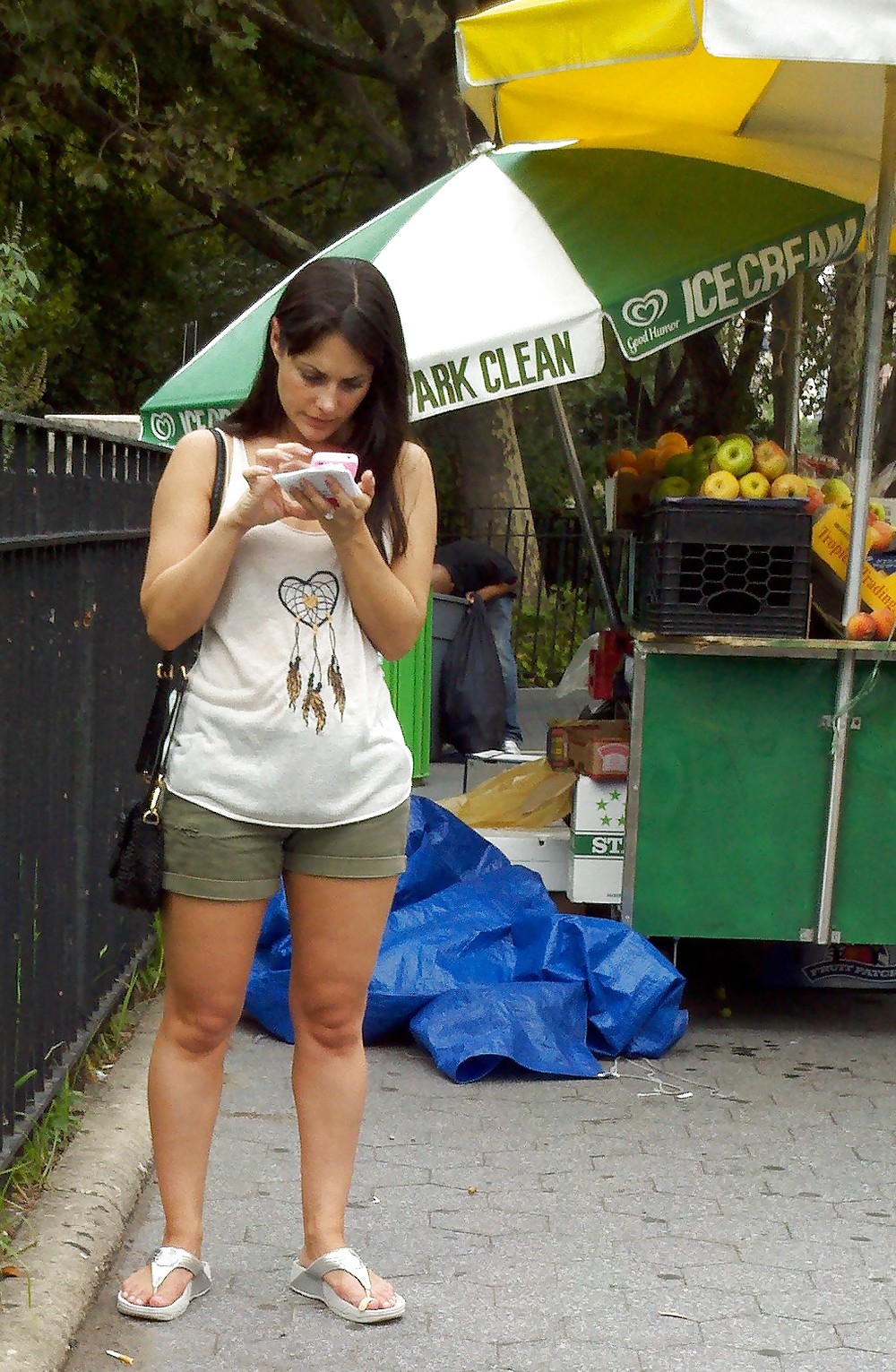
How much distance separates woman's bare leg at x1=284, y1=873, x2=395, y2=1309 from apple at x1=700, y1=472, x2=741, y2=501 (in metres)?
2.42

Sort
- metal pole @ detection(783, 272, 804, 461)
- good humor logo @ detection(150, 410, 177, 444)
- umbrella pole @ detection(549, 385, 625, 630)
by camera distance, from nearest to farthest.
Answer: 1. good humor logo @ detection(150, 410, 177, 444)
2. umbrella pole @ detection(549, 385, 625, 630)
3. metal pole @ detection(783, 272, 804, 461)

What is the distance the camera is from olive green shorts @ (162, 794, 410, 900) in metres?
3.00

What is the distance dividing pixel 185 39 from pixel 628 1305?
14.4 meters

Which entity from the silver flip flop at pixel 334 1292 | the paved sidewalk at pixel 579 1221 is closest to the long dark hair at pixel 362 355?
the silver flip flop at pixel 334 1292

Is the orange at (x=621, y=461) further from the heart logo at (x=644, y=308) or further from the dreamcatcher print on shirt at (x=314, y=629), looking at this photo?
the dreamcatcher print on shirt at (x=314, y=629)

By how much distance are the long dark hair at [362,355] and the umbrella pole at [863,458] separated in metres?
2.33

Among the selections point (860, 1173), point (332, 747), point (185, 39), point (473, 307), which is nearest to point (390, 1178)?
point (860, 1173)

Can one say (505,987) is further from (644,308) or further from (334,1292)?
(644,308)

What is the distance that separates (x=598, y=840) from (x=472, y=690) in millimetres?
4923

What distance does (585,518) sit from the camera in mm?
6555

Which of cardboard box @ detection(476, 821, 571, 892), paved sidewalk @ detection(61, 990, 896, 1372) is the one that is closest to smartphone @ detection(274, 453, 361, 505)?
paved sidewalk @ detection(61, 990, 896, 1372)

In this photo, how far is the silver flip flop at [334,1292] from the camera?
3.19 m

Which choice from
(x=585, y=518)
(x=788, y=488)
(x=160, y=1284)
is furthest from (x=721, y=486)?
(x=160, y=1284)

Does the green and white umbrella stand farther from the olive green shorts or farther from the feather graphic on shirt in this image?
the olive green shorts
